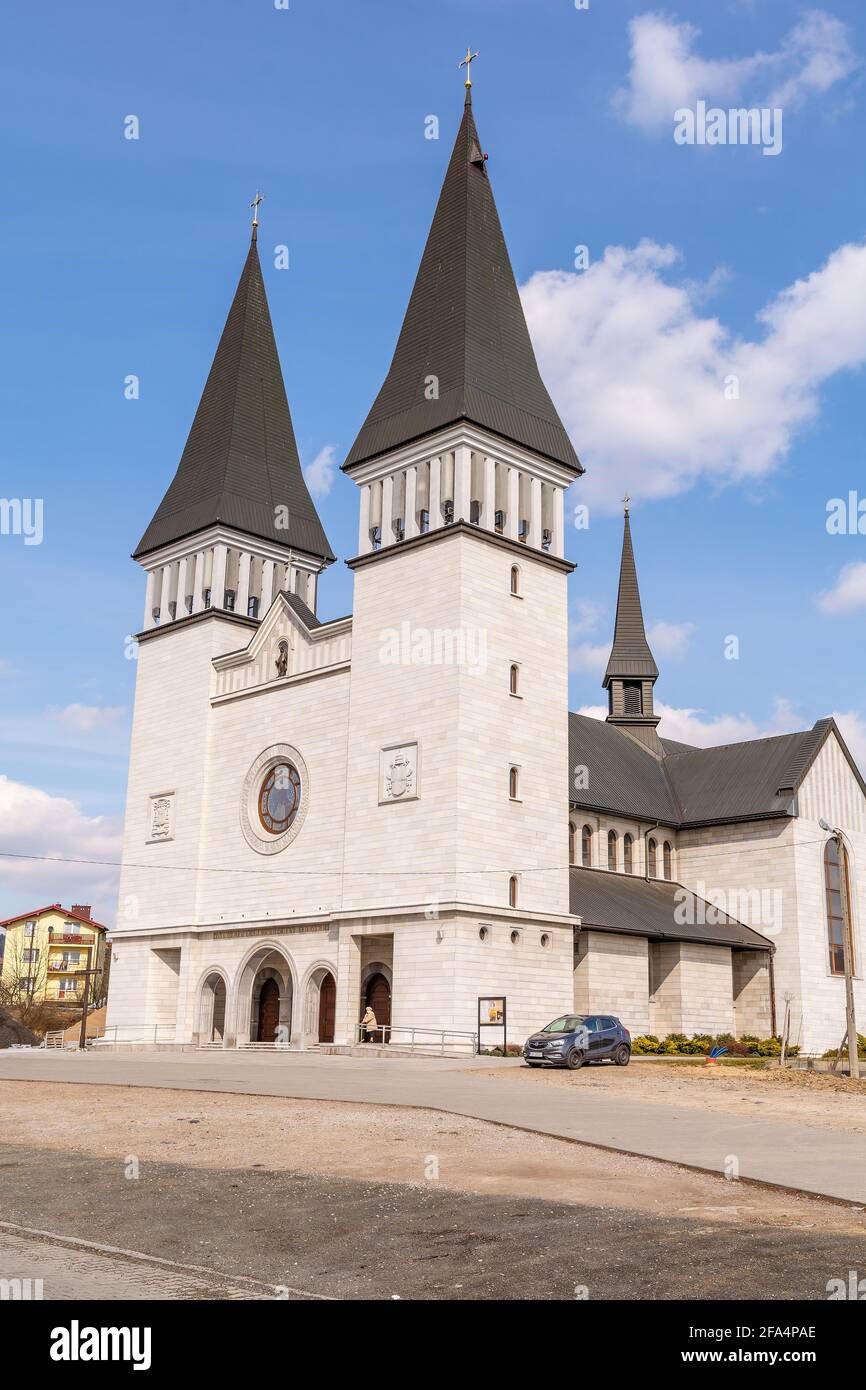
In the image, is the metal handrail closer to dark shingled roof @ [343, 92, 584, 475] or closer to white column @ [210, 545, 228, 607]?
dark shingled roof @ [343, 92, 584, 475]

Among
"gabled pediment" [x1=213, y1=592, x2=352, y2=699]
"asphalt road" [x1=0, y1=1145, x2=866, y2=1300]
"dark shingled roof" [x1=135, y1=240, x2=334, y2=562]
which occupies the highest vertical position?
"dark shingled roof" [x1=135, y1=240, x2=334, y2=562]

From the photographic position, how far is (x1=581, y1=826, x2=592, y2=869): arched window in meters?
49.7

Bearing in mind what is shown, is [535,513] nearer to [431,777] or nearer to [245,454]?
[431,777]

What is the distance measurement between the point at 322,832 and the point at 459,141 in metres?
26.2

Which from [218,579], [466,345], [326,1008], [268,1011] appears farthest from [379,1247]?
[218,579]

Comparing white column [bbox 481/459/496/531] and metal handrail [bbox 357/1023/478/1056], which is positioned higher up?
white column [bbox 481/459/496/531]

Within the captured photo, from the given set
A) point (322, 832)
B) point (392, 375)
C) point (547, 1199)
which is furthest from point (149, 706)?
point (547, 1199)

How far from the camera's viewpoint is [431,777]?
40.1 m

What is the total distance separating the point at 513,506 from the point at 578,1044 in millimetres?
19337

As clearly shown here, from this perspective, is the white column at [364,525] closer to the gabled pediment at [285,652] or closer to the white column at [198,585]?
the gabled pediment at [285,652]

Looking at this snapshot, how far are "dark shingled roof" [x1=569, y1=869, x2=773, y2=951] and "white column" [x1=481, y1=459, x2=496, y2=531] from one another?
1296 centimetres

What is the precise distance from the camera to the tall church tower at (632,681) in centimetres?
6025

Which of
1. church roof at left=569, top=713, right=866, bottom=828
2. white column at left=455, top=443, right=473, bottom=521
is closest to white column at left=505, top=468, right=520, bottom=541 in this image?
white column at left=455, top=443, right=473, bottom=521

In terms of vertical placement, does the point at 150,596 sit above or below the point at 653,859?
above
